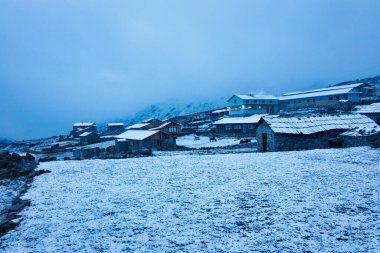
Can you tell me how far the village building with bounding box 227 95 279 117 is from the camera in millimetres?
88875

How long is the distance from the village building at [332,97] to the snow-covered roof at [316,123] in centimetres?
4179

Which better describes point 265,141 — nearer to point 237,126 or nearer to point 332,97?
point 237,126

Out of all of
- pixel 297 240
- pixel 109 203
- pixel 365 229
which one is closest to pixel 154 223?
pixel 109 203

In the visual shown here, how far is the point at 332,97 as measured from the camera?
3100 inches

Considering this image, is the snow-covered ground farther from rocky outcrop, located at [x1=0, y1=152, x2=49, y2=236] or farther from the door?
rocky outcrop, located at [x1=0, y1=152, x2=49, y2=236]

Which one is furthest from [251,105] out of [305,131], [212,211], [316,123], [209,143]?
[212,211]

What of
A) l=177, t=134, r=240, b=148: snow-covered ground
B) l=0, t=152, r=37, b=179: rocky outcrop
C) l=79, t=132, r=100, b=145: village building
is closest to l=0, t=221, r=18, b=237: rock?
l=0, t=152, r=37, b=179: rocky outcrop

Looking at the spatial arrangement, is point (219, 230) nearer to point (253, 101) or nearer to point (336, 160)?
point (336, 160)

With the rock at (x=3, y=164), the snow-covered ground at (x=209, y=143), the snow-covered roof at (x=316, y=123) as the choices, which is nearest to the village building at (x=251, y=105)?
the snow-covered ground at (x=209, y=143)

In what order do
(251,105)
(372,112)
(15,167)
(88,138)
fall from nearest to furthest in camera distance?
1. (15,167)
2. (372,112)
3. (88,138)
4. (251,105)

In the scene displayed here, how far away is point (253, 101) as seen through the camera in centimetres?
9088

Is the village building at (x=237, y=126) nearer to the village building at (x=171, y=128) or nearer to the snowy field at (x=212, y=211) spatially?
the village building at (x=171, y=128)

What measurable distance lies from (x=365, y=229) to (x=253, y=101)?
84.4 meters

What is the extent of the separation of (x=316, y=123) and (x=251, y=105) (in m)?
59.3
